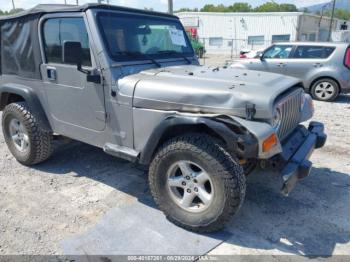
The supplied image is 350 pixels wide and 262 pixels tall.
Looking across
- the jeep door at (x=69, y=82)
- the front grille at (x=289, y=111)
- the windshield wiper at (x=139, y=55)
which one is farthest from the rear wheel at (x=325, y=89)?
the jeep door at (x=69, y=82)

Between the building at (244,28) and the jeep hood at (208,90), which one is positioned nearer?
the jeep hood at (208,90)

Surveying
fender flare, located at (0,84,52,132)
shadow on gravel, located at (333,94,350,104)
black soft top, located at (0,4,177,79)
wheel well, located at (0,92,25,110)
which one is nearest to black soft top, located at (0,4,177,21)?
black soft top, located at (0,4,177,79)

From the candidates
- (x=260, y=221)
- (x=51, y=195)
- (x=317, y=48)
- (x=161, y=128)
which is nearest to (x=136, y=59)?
(x=161, y=128)

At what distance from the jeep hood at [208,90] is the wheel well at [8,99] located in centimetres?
217

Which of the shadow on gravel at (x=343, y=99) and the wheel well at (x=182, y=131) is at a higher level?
the wheel well at (x=182, y=131)

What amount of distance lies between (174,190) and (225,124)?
86 cm

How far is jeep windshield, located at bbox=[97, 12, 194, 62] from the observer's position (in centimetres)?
354

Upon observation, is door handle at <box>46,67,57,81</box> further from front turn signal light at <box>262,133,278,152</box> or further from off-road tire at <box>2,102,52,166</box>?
front turn signal light at <box>262,133,278,152</box>

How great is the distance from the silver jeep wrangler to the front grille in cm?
1

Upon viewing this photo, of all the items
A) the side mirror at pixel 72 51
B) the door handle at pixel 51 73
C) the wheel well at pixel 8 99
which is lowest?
the wheel well at pixel 8 99

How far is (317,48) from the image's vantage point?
30.5 ft

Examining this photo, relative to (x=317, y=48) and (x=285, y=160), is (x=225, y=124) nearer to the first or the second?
(x=285, y=160)

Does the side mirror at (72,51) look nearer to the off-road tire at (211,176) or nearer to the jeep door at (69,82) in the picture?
the jeep door at (69,82)

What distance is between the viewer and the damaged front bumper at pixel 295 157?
2.88m
